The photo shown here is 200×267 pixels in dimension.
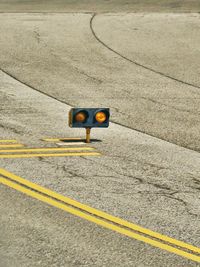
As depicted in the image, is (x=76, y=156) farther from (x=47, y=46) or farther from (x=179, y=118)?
(x=47, y=46)

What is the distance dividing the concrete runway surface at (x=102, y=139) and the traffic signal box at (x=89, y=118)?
482 mm

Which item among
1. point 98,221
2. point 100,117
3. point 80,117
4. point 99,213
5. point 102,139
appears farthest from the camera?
point 102,139

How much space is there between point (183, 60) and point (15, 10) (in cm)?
1472


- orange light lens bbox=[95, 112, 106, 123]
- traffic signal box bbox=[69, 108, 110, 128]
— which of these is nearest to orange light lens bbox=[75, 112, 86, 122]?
traffic signal box bbox=[69, 108, 110, 128]

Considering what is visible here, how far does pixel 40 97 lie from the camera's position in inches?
784

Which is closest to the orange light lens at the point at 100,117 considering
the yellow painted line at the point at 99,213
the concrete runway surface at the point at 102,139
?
the concrete runway surface at the point at 102,139

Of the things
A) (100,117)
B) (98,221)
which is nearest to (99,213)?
(98,221)

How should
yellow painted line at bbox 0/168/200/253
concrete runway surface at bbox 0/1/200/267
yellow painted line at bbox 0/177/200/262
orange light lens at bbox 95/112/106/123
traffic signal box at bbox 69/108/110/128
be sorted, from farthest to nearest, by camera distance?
orange light lens at bbox 95/112/106/123, traffic signal box at bbox 69/108/110/128, yellow painted line at bbox 0/168/200/253, concrete runway surface at bbox 0/1/200/267, yellow painted line at bbox 0/177/200/262

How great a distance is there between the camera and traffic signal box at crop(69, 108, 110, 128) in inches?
553

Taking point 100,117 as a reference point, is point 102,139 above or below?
below

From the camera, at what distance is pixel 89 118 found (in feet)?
46.6

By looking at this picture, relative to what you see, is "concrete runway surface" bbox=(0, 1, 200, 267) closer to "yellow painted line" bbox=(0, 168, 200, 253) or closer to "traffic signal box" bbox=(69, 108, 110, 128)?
"yellow painted line" bbox=(0, 168, 200, 253)

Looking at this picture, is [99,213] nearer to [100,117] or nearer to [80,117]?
[80,117]

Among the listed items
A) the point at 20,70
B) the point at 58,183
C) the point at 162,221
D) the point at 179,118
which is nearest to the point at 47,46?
the point at 20,70
